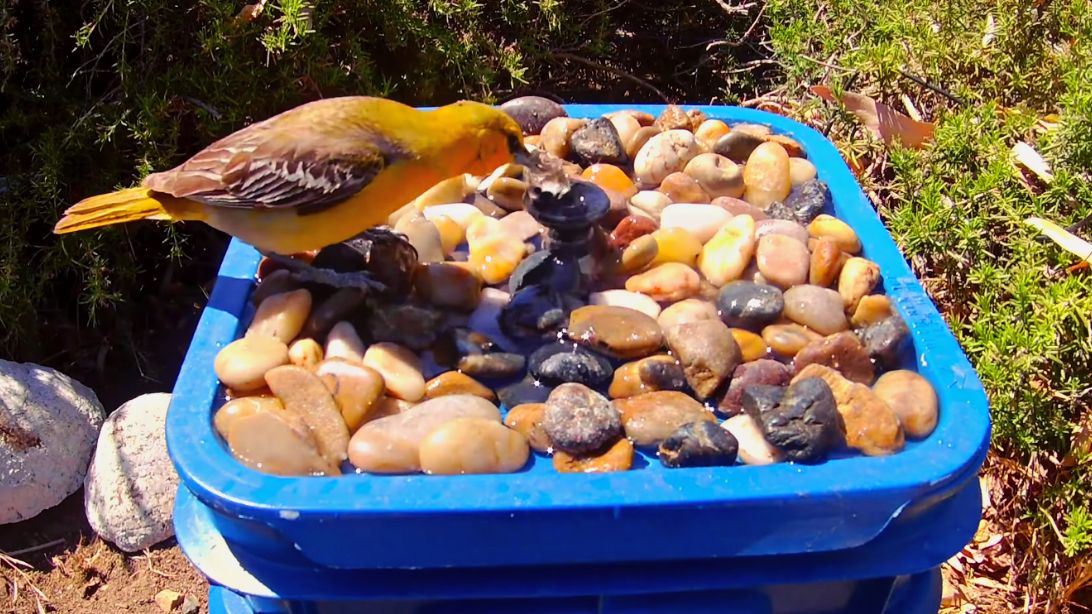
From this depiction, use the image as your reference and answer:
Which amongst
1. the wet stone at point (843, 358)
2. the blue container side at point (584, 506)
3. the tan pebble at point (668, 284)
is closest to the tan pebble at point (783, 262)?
the tan pebble at point (668, 284)

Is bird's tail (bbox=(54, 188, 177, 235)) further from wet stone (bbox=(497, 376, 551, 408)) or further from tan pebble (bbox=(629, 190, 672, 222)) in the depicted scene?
tan pebble (bbox=(629, 190, 672, 222))

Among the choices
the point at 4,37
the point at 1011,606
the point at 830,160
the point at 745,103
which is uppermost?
the point at 4,37

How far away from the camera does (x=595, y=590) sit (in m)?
1.80

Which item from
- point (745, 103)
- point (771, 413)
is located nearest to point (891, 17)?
point (745, 103)

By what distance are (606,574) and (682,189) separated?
3.80ft

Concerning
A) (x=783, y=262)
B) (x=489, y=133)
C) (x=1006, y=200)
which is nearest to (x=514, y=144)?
(x=489, y=133)

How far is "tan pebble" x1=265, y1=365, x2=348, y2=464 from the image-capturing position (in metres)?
1.86

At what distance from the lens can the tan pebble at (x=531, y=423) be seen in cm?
188

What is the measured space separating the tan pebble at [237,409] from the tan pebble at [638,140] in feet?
4.29

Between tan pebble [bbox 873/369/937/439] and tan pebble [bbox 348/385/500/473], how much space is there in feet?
2.40

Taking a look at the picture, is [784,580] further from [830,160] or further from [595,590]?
[830,160]

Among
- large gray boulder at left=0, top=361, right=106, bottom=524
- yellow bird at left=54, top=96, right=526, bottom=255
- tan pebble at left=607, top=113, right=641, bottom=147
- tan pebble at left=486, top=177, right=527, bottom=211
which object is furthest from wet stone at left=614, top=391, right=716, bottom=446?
large gray boulder at left=0, top=361, right=106, bottom=524

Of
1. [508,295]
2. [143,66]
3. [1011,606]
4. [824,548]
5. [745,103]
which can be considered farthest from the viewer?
[745,103]

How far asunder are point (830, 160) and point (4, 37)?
258cm
